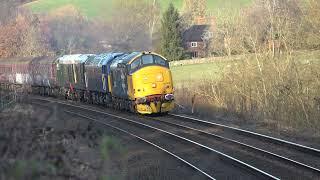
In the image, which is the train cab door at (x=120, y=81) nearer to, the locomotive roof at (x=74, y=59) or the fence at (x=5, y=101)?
the locomotive roof at (x=74, y=59)

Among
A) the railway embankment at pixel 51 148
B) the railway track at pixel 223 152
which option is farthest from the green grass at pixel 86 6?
the railway embankment at pixel 51 148

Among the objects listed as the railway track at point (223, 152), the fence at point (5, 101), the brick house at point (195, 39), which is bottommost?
the railway track at point (223, 152)

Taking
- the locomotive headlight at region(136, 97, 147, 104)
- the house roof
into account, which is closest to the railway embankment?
the locomotive headlight at region(136, 97, 147, 104)

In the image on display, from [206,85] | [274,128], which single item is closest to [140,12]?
[206,85]

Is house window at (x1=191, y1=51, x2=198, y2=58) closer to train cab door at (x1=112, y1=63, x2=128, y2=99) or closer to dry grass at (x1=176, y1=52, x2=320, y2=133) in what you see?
dry grass at (x1=176, y1=52, x2=320, y2=133)

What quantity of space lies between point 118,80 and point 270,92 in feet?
23.8

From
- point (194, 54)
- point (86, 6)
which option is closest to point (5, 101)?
point (86, 6)

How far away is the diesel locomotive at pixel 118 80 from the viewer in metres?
22.5

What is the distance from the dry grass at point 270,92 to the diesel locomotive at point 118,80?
3032 mm

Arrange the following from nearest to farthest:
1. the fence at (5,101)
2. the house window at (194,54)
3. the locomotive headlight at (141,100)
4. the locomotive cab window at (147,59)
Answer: the fence at (5,101) → the locomotive headlight at (141,100) → the locomotive cab window at (147,59) → the house window at (194,54)

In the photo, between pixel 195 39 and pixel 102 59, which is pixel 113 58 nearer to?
pixel 102 59

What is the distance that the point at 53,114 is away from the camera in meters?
4.36

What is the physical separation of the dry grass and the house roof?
70224mm

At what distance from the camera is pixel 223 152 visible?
13.3 metres
